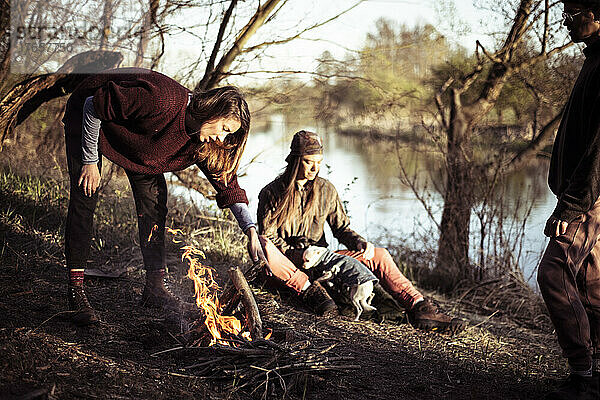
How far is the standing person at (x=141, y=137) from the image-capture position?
8.86ft

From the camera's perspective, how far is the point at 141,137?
9.53 ft

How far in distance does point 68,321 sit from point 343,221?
6.05ft

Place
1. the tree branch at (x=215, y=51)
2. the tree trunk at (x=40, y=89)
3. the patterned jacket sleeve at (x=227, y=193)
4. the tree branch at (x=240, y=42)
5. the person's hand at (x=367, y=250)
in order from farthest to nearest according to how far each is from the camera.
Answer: the tree branch at (x=215, y=51), the tree branch at (x=240, y=42), the tree trunk at (x=40, y=89), the person's hand at (x=367, y=250), the patterned jacket sleeve at (x=227, y=193)

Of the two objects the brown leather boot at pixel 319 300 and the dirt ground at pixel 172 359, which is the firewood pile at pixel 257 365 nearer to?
the dirt ground at pixel 172 359

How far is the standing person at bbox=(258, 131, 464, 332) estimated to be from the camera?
357cm

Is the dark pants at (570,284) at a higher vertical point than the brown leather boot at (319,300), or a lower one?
higher

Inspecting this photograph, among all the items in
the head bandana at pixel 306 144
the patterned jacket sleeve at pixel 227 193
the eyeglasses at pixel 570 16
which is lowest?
the patterned jacket sleeve at pixel 227 193

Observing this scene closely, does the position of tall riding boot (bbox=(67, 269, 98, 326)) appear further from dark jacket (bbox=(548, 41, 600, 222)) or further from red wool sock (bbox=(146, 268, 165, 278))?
dark jacket (bbox=(548, 41, 600, 222))

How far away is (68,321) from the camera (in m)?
2.90

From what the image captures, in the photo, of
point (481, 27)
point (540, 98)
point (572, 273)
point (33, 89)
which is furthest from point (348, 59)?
point (572, 273)

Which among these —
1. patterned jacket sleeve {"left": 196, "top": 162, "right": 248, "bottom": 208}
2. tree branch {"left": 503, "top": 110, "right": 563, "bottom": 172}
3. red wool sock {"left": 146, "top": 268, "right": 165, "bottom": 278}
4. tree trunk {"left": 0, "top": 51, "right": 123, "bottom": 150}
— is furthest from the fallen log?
tree branch {"left": 503, "top": 110, "right": 563, "bottom": 172}

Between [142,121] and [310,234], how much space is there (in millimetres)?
1482

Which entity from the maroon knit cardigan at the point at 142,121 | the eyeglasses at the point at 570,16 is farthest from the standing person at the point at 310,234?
the eyeglasses at the point at 570,16

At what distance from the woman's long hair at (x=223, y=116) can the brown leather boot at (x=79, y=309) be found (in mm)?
898
